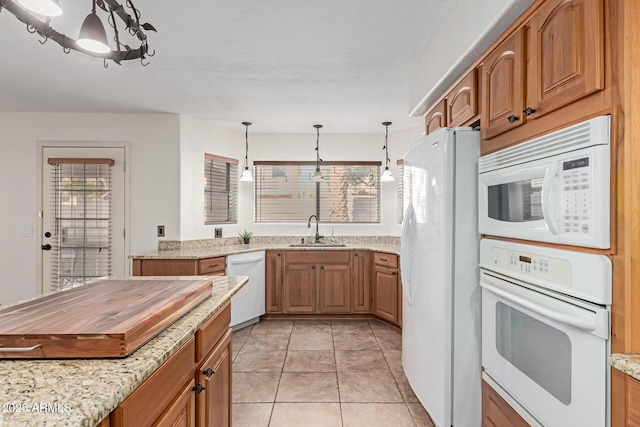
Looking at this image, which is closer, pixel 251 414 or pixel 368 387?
pixel 251 414

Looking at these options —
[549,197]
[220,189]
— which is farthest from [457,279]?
[220,189]

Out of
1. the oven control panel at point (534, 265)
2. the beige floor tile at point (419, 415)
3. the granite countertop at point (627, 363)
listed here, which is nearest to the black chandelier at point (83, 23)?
the oven control panel at point (534, 265)

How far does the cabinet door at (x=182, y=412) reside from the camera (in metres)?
0.97

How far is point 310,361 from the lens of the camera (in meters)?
2.92

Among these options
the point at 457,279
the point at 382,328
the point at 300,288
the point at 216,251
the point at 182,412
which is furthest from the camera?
the point at 300,288

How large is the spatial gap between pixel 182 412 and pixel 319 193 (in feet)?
12.3

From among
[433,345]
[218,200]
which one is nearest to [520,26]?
[433,345]

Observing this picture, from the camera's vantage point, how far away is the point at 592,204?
98 cm

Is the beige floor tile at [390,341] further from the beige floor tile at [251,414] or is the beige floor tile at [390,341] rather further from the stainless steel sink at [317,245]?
the beige floor tile at [251,414]

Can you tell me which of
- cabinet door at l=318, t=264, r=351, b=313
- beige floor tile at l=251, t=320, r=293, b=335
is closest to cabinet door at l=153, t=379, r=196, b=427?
beige floor tile at l=251, t=320, r=293, b=335

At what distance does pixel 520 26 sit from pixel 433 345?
1606 mm

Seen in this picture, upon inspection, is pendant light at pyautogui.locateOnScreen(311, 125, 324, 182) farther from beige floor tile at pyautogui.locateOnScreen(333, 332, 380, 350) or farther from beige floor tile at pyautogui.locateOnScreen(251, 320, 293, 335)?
beige floor tile at pyautogui.locateOnScreen(333, 332, 380, 350)

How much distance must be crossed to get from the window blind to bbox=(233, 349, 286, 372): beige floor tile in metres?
1.95

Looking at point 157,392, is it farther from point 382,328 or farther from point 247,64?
point 382,328
